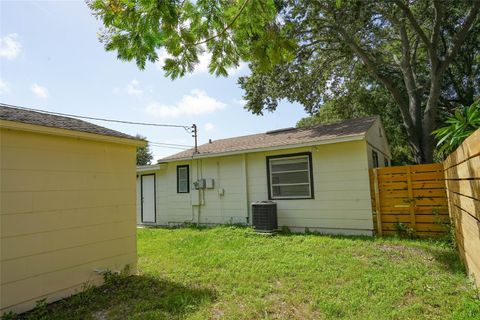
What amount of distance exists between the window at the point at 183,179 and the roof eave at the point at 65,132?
5.78 metres

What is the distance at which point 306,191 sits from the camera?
8.37 meters

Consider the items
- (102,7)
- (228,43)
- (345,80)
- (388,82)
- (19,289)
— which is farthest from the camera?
(345,80)

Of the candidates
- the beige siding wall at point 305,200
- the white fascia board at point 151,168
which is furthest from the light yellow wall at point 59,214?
the white fascia board at point 151,168

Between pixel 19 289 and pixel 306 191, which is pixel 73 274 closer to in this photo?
pixel 19 289

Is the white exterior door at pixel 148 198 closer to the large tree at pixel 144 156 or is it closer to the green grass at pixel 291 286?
the green grass at pixel 291 286

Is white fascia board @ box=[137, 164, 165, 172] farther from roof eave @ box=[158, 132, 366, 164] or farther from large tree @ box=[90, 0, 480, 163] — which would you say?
large tree @ box=[90, 0, 480, 163]

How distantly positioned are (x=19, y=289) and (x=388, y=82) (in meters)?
12.7

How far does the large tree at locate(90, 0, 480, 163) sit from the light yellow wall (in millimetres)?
2254

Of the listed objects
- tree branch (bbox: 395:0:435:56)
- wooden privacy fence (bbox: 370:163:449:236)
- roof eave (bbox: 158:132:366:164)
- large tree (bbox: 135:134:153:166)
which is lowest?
wooden privacy fence (bbox: 370:163:449:236)

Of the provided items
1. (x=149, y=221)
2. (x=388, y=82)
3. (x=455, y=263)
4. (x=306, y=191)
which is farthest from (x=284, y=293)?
(x=388, y=82)

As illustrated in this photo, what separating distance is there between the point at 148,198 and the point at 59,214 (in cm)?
826

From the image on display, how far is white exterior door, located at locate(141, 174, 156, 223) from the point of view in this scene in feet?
39.2

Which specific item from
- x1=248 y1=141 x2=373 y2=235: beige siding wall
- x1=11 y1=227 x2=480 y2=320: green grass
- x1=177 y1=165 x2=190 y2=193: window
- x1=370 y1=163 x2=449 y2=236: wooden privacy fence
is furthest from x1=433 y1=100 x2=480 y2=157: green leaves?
x1=177 y1=165 x2=190 y2=193: window

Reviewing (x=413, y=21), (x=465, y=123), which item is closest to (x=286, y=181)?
(x=465, y=123)
